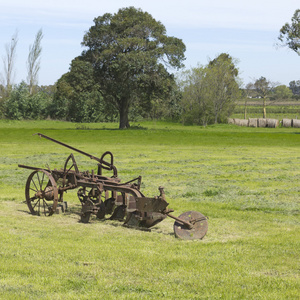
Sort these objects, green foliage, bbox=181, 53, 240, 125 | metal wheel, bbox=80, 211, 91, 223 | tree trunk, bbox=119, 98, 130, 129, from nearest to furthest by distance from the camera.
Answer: metal wheel, bbox=80, 211, 91, 223 < tree trunk, bbox=119, 98, 130, 129 < green foliage, bbox=181, 53, 240, 125

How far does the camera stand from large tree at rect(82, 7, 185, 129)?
5441 centimetres

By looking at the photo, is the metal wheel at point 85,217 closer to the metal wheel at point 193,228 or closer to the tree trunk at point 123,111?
the metal wheel at point 193,228

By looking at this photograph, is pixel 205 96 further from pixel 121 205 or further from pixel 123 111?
pixel 121 205

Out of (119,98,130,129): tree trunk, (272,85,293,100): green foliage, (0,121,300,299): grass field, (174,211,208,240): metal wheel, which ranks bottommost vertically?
(0,121,300,299): grass field

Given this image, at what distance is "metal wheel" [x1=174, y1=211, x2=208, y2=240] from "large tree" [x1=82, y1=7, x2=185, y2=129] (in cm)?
4392

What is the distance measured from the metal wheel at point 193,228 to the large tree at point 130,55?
43924mm

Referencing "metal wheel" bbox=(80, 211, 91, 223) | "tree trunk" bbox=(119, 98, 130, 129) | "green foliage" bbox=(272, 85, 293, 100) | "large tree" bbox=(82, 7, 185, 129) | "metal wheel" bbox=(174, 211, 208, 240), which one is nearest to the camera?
"metal wheel" bbox=(174, 211, 208, 240)

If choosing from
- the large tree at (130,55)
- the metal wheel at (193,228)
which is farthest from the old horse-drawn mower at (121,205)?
the large tree at (130,55)

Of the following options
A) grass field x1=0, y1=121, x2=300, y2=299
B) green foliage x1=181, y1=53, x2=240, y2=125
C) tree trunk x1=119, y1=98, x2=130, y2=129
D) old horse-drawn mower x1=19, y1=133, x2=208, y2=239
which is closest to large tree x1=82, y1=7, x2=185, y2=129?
tree trunk x1=119, y1=98, x2=130, y2=129

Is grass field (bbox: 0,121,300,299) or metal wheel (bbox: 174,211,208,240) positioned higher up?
metal wheel (bbox: 174,211,208,240)

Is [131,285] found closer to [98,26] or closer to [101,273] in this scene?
[101,273]

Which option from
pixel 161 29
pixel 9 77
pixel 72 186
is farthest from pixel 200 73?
pixel 72 186

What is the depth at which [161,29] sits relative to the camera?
5853cm

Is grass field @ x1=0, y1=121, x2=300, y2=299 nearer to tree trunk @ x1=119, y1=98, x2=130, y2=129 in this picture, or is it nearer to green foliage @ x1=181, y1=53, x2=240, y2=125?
tree trunk @ x1=119, y1=98, x2=130, y2=129
